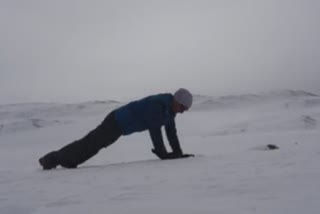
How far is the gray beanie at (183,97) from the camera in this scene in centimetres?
513

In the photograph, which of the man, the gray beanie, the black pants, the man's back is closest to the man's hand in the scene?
the man

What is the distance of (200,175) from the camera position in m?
3.88

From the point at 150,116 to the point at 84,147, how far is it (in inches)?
30.9

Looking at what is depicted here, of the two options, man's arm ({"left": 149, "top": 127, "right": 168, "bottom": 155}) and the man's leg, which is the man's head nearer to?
man's arm ({"left": 149, "top": 127, "right": 168, "bottom": 155})

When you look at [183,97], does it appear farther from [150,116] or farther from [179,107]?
[150,116]

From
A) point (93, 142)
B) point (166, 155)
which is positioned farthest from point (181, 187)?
point (93, 142)

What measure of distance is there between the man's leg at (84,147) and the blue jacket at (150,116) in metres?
0.10

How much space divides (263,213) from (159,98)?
280cm

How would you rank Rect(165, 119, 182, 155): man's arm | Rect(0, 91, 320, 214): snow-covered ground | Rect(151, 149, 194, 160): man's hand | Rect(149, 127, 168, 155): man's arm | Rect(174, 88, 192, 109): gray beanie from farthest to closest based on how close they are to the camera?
Rect(165, 119, 182, 155): man's arm
Rect(151, 149, 194, 160): man's hand
Rect(149, 127, 168, 155): man's arm
Rect(174, 88, 192, 109): gray beanie
Rect(0, 91, 320, 214): snow-covered ground

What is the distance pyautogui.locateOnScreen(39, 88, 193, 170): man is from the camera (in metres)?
5.23

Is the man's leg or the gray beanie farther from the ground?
the gray beanie

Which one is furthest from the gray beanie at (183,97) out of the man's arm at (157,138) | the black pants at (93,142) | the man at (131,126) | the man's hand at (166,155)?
the black pants at (93,142)

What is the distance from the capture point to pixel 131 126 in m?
5.39

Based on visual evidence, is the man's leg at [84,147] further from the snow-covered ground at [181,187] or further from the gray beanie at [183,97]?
the gray beanie at [183,97]
